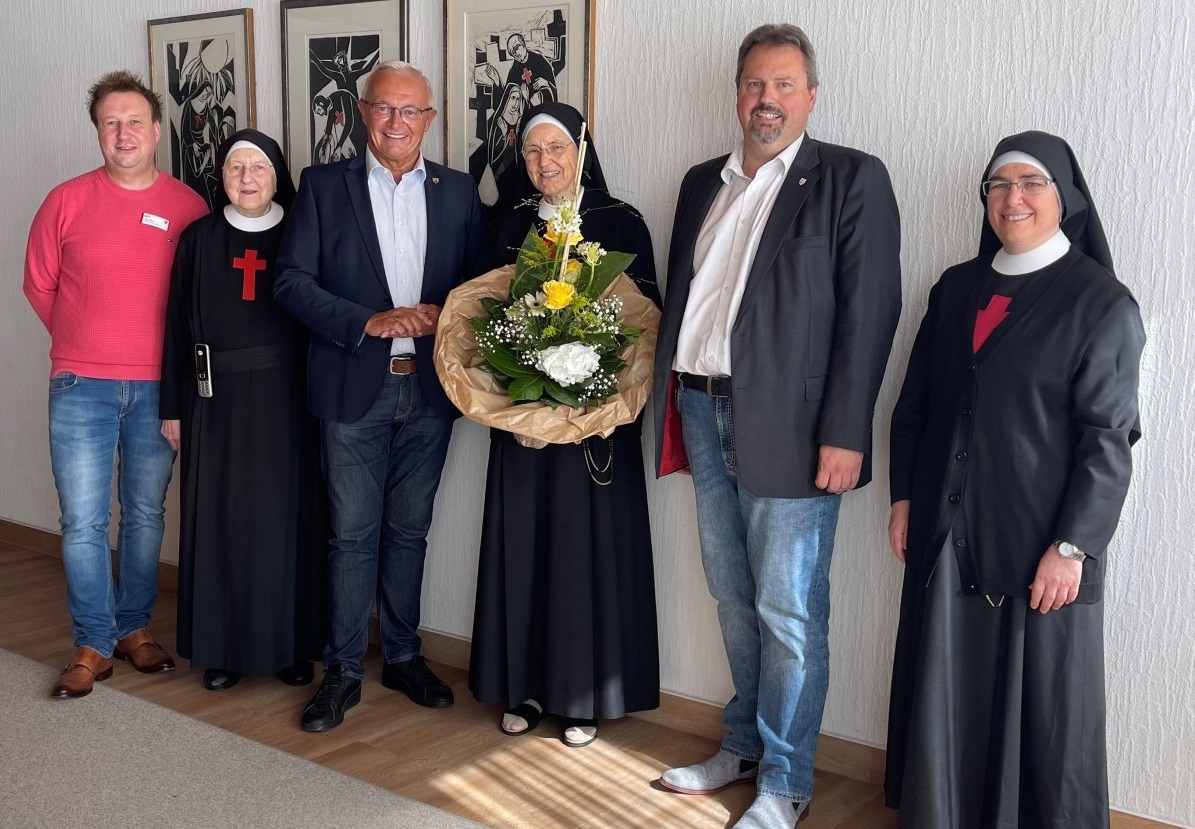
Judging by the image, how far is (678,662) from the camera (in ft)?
10.8

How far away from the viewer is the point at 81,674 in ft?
11.4

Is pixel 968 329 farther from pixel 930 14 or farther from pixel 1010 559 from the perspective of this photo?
pixel 930 14

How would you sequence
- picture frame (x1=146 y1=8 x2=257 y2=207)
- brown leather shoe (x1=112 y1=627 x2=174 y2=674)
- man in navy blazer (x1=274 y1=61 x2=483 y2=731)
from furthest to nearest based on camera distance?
picture frame (x1=146 y1=8 x2=257 y2=207) → brown leather shoe (x1=112 y1=627 x2=174 y2=674) → man in navy blazer (x1=274 y1=61 x2=483 y2=731)

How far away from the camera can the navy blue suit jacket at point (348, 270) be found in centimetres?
320

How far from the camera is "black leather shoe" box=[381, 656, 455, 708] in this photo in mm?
3416

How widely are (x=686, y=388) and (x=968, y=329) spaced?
70 centimetres

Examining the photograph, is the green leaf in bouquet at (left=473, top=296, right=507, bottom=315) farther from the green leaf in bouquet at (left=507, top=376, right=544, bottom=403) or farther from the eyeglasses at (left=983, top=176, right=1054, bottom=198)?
the eyeglasses at (left=983, top=176, right=1054, bottom=198)

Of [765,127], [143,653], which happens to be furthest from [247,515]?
[765,127]

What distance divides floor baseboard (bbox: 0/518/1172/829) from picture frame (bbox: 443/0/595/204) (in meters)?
1.51

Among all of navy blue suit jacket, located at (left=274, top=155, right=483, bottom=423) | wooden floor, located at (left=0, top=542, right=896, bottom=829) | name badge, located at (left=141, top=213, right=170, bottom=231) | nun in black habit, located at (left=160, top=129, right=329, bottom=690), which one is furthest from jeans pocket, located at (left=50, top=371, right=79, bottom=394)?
wooden floor, located at (left=0, top=542, right=896, bottom=829)

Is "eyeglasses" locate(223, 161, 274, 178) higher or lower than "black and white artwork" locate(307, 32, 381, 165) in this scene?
lower

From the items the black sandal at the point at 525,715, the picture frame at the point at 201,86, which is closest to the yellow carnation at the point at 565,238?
the black sandal at the point at 525,715

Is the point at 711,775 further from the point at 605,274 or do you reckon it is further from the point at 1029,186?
the point at 1029,186

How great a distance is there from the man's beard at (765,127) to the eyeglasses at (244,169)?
5.19 ft
